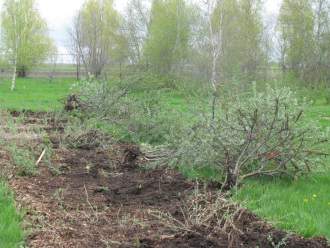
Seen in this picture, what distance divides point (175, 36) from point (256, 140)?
106 feet

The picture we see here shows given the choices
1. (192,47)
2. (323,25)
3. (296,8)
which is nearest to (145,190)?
(192,47)

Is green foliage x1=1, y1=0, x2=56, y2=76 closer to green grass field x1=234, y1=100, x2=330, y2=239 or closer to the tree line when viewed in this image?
the tree line

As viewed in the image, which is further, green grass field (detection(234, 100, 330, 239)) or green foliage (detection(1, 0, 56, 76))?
green foliage (detection(1, 0, 56, 76))

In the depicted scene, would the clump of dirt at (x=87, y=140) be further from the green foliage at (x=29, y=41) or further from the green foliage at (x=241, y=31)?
the green foliage at (x=29, y=41)

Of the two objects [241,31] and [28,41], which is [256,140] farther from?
[28,41]

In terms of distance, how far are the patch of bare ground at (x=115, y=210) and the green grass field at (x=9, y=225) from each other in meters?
0.10

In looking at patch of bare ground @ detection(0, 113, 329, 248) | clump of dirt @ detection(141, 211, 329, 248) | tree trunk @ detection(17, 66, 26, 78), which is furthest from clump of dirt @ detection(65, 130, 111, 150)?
tree trunk @ detection(17, 66, 26, 78)

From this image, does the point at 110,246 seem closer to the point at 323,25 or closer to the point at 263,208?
the point at 263,208

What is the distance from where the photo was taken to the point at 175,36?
3784 cm

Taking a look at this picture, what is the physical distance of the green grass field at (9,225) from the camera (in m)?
4.19

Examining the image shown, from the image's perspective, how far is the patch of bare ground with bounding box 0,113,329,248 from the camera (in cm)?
423

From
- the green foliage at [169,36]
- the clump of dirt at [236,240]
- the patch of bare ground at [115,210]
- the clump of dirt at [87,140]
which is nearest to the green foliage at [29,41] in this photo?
the green foliage at [169,36]

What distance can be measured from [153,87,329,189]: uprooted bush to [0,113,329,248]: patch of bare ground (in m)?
0.55

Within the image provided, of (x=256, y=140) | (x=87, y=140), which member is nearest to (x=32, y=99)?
(x=87, y=140)
